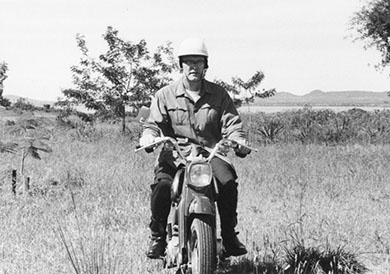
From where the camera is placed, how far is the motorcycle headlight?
15.3 feet

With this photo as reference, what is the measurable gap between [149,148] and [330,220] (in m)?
3.25

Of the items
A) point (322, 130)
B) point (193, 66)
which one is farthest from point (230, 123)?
point (322, 130)

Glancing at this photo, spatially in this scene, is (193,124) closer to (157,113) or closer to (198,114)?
(198,114)

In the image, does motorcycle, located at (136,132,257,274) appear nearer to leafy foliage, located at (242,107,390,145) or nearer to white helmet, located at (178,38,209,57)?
white helmet, located at (178,38,209,57)

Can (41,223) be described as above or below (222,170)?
below

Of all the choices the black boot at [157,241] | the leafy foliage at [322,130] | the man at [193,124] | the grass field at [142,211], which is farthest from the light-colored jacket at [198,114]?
the leafy foliage at [322,130]

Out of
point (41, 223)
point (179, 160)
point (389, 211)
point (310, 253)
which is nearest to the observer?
point (179, 160)

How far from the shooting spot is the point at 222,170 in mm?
5105

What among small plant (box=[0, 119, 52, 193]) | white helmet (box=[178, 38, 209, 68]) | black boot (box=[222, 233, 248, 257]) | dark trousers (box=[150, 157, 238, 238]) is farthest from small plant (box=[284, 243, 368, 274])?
small plant (box=[0, 119, 52, 193])

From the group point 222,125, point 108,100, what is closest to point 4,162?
point 222,125

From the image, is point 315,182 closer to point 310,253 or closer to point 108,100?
point 310,253

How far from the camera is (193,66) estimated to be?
209 inches

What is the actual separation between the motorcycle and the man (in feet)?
0.47

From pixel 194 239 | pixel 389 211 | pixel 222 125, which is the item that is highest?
pixel 222 125
